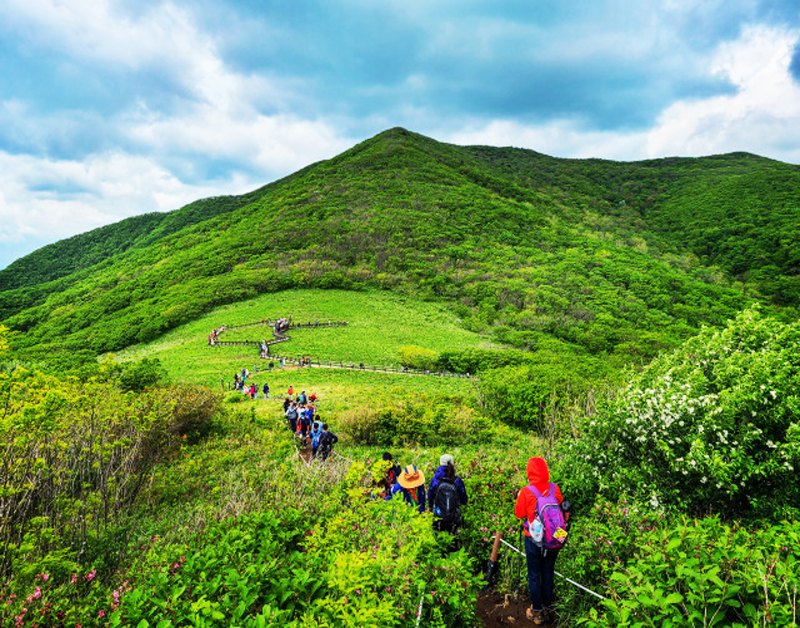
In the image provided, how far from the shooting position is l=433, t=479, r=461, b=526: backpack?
523cm

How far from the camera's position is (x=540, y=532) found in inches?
174

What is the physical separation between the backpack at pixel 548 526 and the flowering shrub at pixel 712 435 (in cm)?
203

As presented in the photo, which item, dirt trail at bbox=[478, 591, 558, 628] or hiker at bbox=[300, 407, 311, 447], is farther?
hiker at bbox=[300, 407, 311, 447]

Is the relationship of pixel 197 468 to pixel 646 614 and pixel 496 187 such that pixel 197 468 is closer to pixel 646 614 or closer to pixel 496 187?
pixel 646 614

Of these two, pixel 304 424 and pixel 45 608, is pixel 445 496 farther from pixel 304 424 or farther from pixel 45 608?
pixel 304 424

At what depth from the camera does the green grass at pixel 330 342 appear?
27.5 meters

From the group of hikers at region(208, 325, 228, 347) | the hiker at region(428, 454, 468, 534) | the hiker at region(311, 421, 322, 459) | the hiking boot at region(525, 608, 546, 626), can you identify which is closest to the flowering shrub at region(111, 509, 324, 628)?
the hiker at region(428, 454, 468, 534)

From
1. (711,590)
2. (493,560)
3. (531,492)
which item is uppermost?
→ (711,590)

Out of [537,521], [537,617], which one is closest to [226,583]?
[537,521]

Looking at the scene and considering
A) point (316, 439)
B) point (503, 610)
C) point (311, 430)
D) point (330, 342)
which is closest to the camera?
point (503, 610)

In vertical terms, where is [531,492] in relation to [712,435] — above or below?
above

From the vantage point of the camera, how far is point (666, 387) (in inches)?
283

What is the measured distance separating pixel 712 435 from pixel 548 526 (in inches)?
140

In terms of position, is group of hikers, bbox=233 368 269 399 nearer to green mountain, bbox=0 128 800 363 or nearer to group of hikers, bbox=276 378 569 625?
group of hikers, bbox=276 378 569 625
